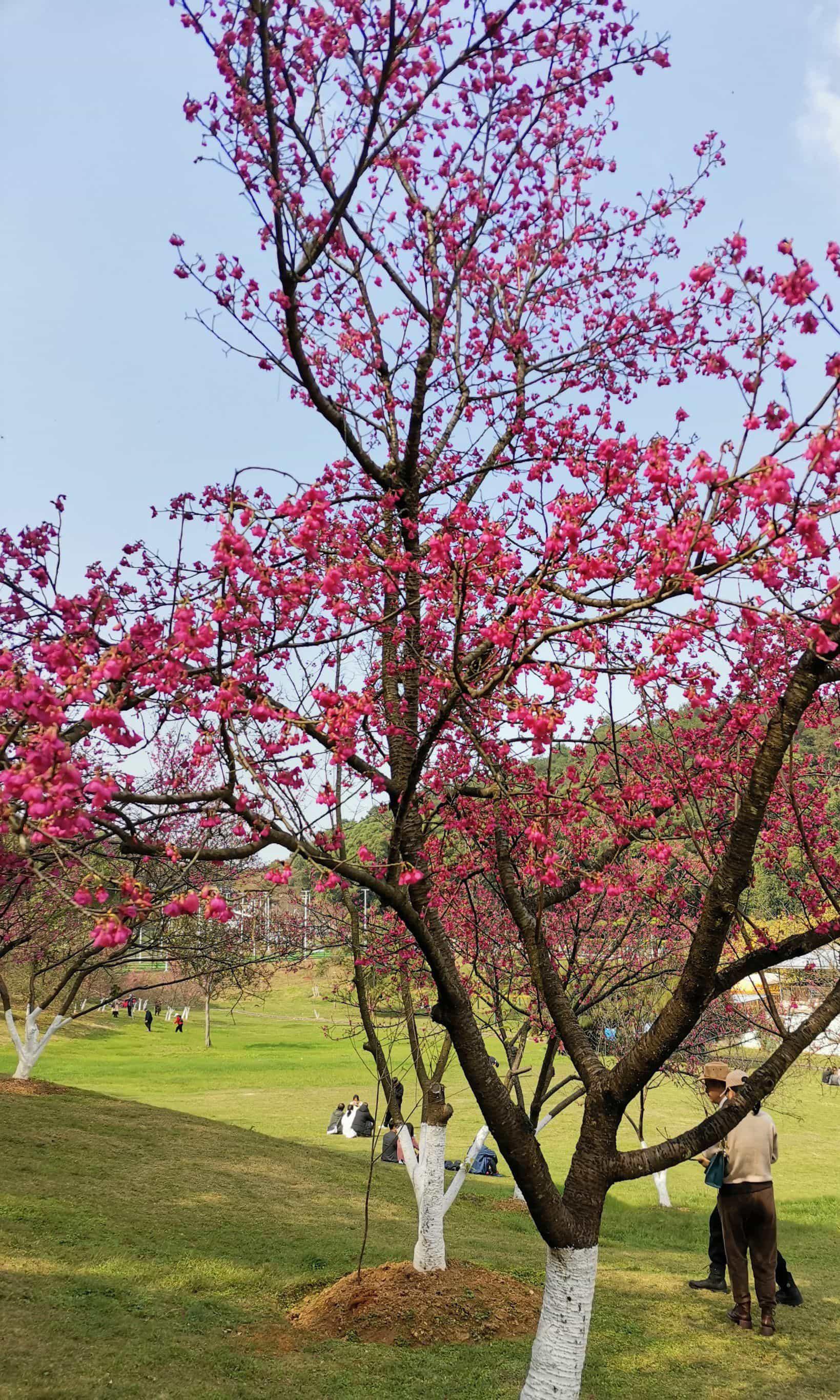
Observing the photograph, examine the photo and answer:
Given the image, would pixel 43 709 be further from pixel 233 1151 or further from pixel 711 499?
pixel 233 1151

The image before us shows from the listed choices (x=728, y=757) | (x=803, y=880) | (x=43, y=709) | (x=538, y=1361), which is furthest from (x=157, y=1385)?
(x=803, y=880)

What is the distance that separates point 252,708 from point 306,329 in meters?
4.51

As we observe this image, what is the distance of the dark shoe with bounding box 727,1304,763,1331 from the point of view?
8445 mm

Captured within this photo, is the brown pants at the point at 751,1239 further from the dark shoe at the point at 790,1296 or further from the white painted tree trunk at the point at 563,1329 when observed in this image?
the white painted tree trunk at the point at 563,1329

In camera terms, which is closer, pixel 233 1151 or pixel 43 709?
pixel 43 709

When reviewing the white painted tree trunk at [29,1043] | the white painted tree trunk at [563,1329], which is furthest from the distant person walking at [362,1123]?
the white painted tree trunk at [563,1329]

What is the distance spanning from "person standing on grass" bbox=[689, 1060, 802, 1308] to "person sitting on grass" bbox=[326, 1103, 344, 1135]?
13105 mm

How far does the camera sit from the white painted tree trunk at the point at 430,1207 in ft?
31.8

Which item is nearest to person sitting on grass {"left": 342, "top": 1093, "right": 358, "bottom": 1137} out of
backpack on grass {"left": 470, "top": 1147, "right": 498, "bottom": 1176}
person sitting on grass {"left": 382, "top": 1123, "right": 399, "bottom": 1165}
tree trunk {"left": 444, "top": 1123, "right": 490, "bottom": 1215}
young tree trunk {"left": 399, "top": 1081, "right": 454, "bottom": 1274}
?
person sitting on grass {"left": 382, "top": 1123, "right": 399, "bottom": 1165}

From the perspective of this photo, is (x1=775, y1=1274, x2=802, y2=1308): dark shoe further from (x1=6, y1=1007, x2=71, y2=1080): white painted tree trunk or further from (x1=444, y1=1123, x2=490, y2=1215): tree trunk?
(x1=6, y1=1007, x2=71, y2=1080): white painted tree trunk

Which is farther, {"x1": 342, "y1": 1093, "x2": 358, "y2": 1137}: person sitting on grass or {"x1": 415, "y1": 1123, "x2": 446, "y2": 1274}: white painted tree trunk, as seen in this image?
{"x1": 342, "y1": 1093, "x2": 358, "y2": 1137}: person sitting on grass

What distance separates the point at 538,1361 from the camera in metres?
6.04

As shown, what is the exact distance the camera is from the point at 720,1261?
32.3 ft

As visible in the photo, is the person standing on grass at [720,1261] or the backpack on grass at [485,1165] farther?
the backpack on grass at [485,1165]
